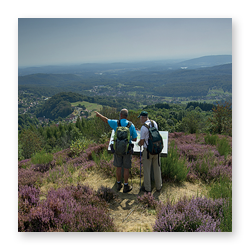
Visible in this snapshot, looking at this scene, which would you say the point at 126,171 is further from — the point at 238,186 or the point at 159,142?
the point at 238,186

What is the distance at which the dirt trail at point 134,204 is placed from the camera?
2975 millimetres

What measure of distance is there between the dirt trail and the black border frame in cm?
49

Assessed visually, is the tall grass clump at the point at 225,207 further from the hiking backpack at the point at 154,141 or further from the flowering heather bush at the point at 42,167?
the flowering heather bush at the point at 42,167

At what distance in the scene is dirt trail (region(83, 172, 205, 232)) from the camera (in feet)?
9.76

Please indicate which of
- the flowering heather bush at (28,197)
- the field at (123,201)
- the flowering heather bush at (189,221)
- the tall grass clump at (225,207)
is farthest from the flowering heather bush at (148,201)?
the flowering heather bush at (28,197)

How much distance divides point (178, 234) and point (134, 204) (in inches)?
62.4

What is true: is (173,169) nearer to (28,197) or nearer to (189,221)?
(189,221)

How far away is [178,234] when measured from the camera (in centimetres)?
219

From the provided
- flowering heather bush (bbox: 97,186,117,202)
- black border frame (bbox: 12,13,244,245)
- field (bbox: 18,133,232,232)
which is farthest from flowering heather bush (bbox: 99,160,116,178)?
black border frame (bbox: 12,13,244,245)

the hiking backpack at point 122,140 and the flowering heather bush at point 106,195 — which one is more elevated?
the hiking backpack at point 122,140

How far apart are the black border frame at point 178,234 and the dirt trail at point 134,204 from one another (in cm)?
49

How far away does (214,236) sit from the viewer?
2.19 meters

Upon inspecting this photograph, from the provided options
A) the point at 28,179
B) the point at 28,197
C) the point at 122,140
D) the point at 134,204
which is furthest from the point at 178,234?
the point at 28,179

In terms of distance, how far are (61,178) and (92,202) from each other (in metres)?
2.01
